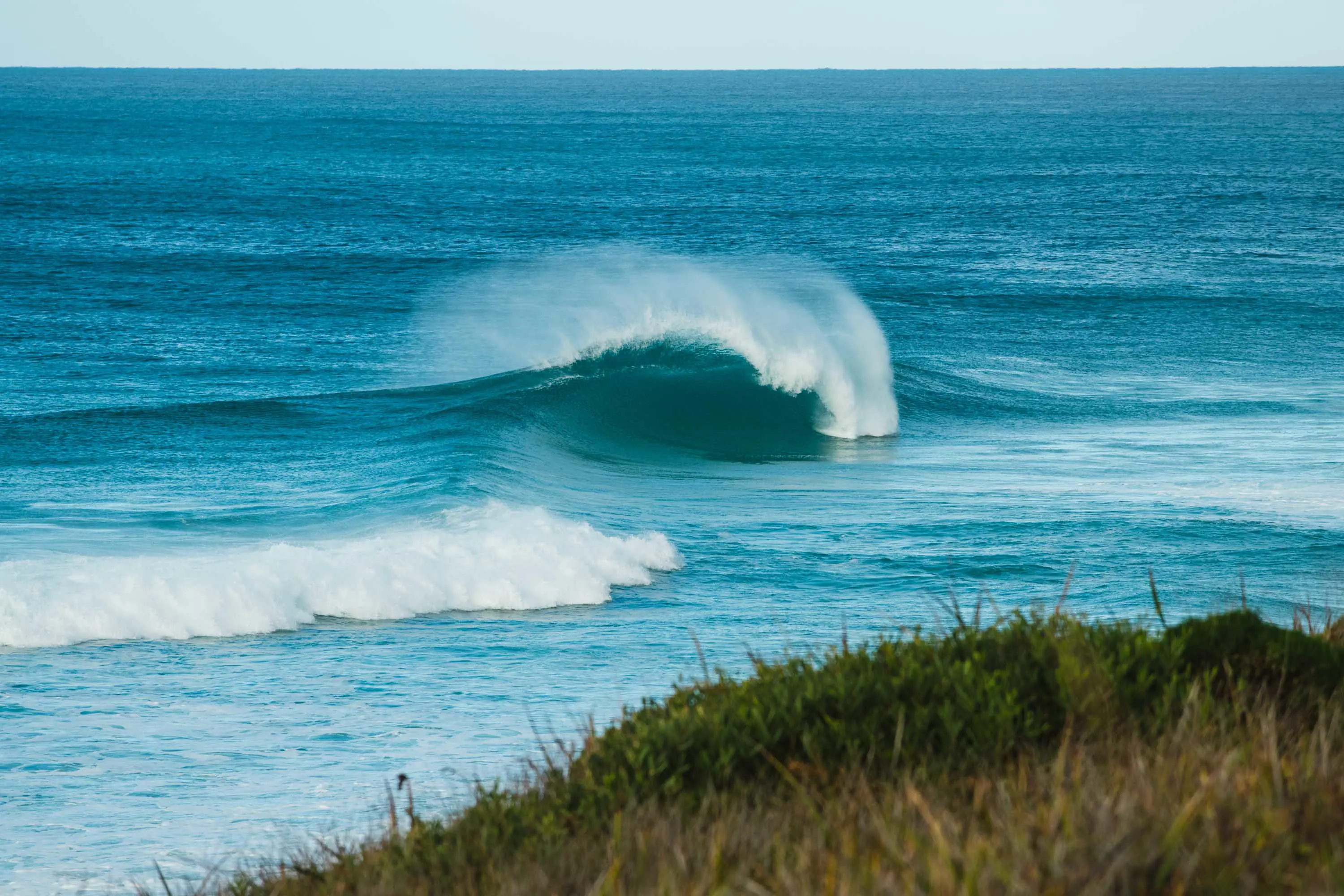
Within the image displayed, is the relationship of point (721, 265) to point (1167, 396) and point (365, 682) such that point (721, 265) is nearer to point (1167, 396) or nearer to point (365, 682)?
point (1167, 396)

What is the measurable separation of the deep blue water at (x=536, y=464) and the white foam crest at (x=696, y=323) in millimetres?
140

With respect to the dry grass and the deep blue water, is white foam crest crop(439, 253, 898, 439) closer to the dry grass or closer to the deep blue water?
the deep blue water

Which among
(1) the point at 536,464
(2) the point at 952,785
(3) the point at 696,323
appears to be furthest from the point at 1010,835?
(3) the point at 696,323

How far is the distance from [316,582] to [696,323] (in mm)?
15260

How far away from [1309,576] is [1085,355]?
17.6 meters

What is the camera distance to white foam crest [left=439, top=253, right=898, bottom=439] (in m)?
23.1

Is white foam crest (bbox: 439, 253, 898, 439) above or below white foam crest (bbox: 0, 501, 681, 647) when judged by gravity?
above

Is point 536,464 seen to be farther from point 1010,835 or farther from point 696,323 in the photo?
point 1010,835

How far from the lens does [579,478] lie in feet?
59.1

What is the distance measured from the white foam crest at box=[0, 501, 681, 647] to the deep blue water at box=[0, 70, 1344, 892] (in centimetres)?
5

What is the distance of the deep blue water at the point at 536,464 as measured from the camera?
28.3 ft

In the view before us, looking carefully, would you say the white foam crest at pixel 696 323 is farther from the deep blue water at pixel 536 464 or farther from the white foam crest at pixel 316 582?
the white foam crest at pixel 316 582

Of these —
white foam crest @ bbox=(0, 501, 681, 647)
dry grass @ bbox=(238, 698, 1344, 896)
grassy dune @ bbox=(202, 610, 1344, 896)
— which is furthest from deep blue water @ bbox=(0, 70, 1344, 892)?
dry grass @ bbox=(238, 698, 1344, 896)

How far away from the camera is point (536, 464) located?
59.7 ft
